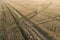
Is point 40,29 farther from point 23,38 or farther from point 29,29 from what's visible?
point 23,38

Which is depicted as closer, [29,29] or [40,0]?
[29,29]

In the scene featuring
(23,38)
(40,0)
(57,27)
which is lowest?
(40,0)

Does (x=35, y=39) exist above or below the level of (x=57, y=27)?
above

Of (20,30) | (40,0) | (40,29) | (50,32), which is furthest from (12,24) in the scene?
(40,0)

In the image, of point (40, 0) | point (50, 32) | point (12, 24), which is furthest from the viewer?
point (40, 0)

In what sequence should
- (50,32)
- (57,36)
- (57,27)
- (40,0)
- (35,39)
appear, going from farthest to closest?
(40,0)
(57,27)
(50,32)
(57,36)
(35,39)

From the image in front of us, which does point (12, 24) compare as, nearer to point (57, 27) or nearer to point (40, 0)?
point (57, 27)

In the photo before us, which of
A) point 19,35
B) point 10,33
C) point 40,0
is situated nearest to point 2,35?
point 10,33

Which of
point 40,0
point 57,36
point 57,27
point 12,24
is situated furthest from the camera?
point 40,0

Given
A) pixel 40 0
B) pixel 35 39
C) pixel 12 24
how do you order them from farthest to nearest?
1. pixel 40 0
2. pixel 12 24
3. pixel 35 39
